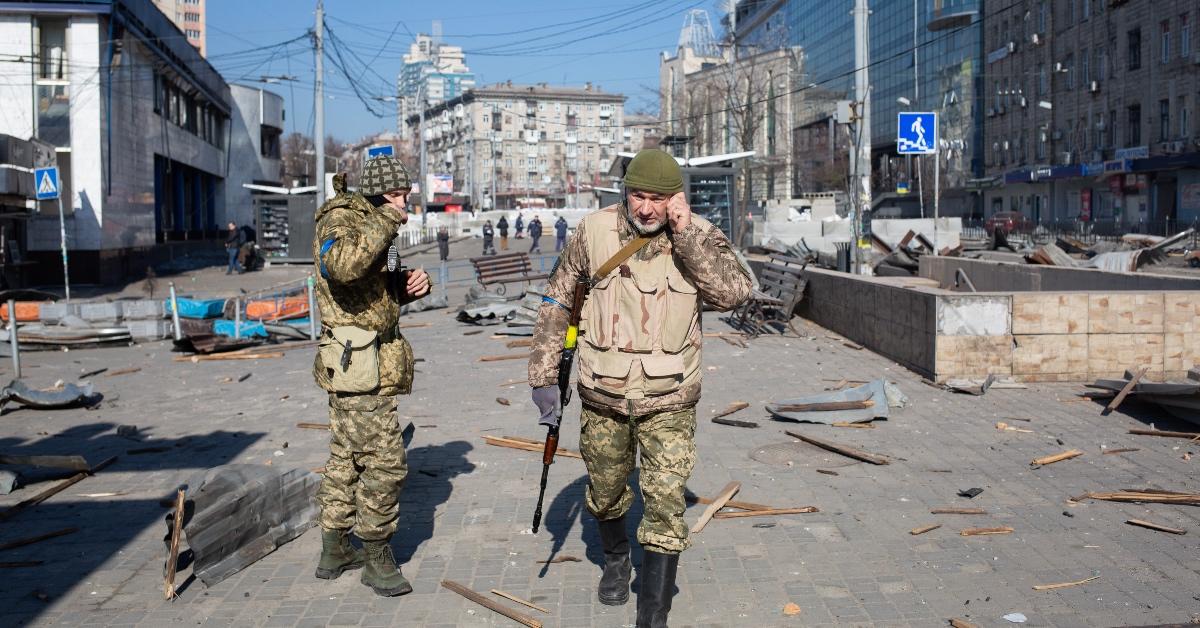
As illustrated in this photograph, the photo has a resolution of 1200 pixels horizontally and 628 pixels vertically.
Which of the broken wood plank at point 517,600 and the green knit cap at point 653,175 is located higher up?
the green knit cap at point 653,175

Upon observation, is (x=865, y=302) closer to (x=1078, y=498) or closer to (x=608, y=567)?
(x=1078, y=498)

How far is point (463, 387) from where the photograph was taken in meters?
10.9

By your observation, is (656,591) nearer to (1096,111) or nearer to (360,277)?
(360,277)

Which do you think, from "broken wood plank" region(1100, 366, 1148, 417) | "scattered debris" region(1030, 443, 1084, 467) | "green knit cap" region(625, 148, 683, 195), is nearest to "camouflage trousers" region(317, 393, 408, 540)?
"green knit cap" region(625, 148, 683, 195)

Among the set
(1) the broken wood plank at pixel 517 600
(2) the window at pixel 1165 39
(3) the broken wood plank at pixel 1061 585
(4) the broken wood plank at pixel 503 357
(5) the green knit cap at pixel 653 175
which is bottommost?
(1) the broken wood plank at pixel 517 600

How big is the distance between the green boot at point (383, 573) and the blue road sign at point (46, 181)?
18.6 meters

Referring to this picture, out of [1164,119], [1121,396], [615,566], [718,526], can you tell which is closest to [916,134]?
[1121,396]

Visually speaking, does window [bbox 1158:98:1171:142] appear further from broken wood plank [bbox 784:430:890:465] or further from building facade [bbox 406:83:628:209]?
building facade [bbox 406:83:628:209]

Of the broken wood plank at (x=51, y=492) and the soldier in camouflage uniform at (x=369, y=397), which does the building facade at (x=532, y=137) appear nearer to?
the broken wood plank at (x=51, y=492)

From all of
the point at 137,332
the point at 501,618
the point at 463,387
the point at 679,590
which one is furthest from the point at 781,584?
the point at 137,332

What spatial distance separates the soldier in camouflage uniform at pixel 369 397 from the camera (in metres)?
4.72

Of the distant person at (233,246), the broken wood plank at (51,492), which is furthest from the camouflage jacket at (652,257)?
the distant person at (233,246)

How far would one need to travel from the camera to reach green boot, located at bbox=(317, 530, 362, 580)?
16.1ft

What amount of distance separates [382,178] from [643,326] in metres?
1.46
